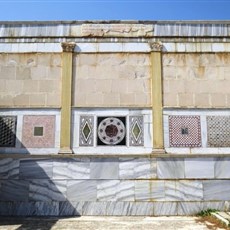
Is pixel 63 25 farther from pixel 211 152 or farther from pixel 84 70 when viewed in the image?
pixel 211 152

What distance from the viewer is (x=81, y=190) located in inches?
359

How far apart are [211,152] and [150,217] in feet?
7.96

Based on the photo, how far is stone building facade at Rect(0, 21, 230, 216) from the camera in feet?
29.9

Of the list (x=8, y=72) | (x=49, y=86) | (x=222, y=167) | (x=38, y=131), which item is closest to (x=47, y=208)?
(x=38, y=131)

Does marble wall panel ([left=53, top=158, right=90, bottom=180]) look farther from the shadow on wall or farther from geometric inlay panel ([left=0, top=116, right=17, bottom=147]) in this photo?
geometric inlay panel ([left=0, top=116, right=17, bottom=147])

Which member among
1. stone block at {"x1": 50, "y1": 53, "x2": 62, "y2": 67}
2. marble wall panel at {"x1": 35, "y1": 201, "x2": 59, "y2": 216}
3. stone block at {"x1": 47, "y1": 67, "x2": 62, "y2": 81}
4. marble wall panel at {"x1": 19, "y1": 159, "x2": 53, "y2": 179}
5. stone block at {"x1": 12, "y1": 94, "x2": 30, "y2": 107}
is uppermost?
stone block at {"x1": 50, "y1": 53, "x2": 62, "y2": 67}

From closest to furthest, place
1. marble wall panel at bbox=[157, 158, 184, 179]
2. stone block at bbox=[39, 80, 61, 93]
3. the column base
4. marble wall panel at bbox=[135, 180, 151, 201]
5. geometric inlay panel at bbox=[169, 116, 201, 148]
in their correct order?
marble wall panel at bbox=[135, 180, 151, 201] → marble wall panel at bbox=[157, 158, 184, 179] → the column base → geometric inlay panel at bbox=[169, 116, 201, 148] → stone block at bbox=[39, 80, 61, 93]

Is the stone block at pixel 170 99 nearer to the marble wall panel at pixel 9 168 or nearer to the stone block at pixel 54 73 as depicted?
the stone block at pixel 54 73

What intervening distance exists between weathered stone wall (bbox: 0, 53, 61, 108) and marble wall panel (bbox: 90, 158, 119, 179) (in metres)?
1.97

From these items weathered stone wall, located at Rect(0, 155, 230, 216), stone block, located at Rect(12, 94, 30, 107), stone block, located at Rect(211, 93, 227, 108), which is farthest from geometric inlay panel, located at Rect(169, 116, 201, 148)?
stone block, located at Rect(12, 94, 30, 107)

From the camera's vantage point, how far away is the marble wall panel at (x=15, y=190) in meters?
9.12

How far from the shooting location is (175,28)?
1010 centimetres

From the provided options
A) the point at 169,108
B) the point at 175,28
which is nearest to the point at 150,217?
the point at 169,108

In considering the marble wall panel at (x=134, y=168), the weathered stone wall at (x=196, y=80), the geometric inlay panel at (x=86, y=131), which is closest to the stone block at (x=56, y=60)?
the geometric inlay panel at (x=86, y=131)
